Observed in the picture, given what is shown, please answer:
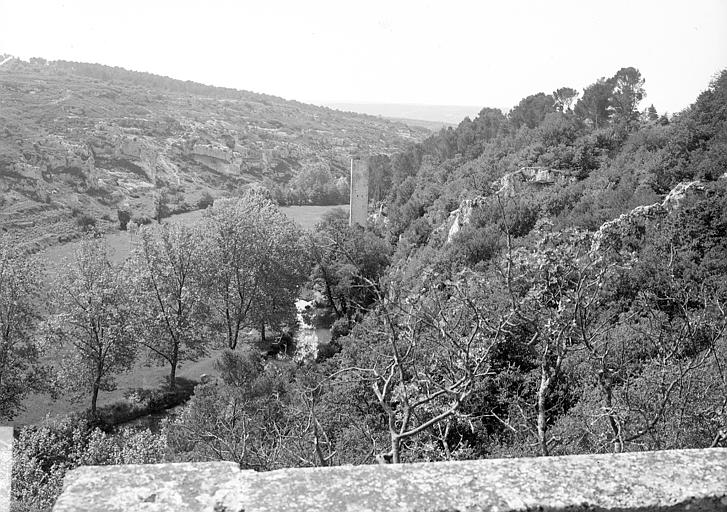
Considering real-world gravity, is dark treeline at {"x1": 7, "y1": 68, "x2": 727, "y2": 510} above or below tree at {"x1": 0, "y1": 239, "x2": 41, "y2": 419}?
above

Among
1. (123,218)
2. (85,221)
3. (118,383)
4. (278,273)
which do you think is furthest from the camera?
(123,218)

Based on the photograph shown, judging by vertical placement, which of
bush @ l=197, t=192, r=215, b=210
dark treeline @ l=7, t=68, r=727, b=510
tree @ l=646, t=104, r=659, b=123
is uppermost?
tree @ l=646, t=104, r=659, b=123

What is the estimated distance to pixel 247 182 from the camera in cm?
10400

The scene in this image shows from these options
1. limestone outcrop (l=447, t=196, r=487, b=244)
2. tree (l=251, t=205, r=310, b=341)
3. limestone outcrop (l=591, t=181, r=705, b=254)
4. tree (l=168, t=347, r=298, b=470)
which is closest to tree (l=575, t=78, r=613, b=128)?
limestone outcrop (l=447, t=196, r=487, b=244)

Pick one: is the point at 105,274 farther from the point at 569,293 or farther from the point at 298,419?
the point at 569,293

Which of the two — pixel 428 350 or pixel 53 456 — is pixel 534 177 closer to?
pixel 428 350

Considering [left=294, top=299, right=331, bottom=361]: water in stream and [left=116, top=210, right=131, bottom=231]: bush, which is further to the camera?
[left=116, top=210, right=131, bottom=231]: bush

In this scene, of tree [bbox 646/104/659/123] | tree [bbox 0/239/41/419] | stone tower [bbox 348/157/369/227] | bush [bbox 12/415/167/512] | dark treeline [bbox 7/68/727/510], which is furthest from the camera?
stone tower [bbox 348/157/369/227]

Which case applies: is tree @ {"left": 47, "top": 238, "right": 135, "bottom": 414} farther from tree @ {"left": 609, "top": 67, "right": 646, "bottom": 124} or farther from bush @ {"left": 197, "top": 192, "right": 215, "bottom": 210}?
bush @ {"left": 197, "top": 192, "right": 215, "bottom": 210}

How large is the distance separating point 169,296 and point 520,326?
20086 mm

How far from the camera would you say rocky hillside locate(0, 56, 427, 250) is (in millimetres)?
66125

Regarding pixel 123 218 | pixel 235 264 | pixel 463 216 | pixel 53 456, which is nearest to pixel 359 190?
pixel 463 216

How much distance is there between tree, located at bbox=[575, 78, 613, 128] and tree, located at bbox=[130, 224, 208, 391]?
1373 inches

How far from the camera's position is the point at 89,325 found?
23.5 metres
